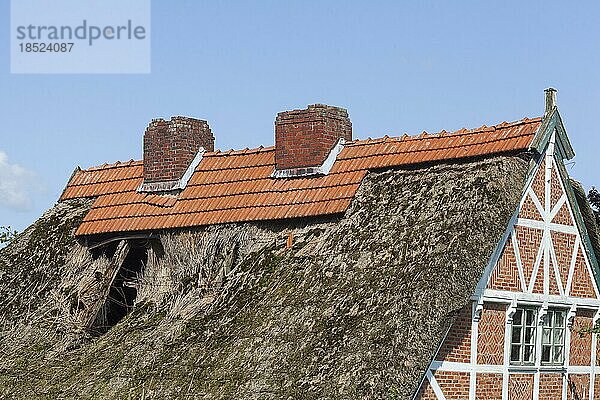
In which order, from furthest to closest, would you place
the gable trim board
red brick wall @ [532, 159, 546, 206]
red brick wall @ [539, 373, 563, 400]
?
1. red brick wall @ [532, 159, 546, 206]
2. red brick wall @ [539, 373, 563, 400]
3. the gable trim board

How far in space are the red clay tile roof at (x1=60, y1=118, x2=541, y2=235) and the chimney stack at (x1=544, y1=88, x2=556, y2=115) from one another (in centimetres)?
25

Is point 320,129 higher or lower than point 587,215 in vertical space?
higher

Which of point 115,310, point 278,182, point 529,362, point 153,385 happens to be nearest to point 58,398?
point 153,385

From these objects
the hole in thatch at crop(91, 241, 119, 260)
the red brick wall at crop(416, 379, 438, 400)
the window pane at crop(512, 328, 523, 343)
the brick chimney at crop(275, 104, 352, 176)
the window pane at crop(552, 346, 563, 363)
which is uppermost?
the brick chimney at crop(275, 104, 352, 176)

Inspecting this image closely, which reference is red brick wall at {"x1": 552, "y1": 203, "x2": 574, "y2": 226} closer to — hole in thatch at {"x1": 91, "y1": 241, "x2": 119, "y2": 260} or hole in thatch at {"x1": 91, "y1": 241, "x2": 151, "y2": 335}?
hole in thatch at {"x1": 91, "y1": 241, "x2": 151, "y2": 335}

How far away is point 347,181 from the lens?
2052 centimetres

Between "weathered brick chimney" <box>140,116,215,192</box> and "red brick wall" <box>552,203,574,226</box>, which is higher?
"weathered brick chimney" <box>140,116,215,192</box>

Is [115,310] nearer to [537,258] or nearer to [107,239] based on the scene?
[107,239]

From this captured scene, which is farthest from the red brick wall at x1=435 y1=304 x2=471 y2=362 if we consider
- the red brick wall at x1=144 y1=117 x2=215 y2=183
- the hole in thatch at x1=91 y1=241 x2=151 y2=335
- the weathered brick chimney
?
the red brick wall at x1=144 y1=117 x2=215 y2=183

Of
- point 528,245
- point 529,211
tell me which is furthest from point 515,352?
point 529,211

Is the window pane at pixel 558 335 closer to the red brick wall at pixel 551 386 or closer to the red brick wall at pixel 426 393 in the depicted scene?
the red brick wall at pixel 551 386

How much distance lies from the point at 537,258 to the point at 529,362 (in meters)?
1.54

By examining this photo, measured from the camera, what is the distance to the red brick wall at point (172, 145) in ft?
75.8

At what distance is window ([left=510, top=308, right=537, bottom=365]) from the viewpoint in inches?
754
